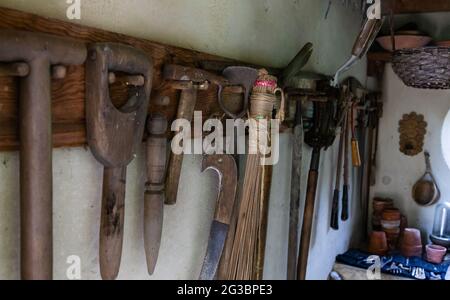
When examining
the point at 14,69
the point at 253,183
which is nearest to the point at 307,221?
the point at 253,183

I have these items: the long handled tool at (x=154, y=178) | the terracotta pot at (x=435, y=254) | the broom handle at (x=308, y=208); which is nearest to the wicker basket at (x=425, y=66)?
the broom handle at (x=308, y=208)

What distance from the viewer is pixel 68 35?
0.57 meters

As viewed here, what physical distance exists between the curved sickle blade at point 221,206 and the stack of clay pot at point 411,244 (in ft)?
5.55

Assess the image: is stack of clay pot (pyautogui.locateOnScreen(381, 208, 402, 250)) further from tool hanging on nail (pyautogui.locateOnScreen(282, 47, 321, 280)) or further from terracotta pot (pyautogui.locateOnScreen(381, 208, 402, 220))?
tool hanging on nail (pyautogui.locateOnScreen(282, 47, 321, 280))

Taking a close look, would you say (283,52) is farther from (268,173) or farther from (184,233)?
(184,233)

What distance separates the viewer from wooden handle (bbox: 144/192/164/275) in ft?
2.33

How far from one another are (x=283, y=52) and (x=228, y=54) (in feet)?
1.21

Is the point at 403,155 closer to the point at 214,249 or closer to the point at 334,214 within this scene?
the point at 334,214

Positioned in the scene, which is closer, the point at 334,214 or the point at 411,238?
the point at 334,214

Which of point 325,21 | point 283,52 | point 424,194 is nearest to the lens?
point 283,52

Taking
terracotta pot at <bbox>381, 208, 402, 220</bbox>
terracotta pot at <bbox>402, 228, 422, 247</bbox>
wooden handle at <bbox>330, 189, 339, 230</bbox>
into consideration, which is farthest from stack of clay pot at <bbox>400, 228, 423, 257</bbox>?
wooden handle at <bbox>330, 189, 339, 230</bbox>

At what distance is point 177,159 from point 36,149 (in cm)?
32

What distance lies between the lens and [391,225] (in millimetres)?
2352

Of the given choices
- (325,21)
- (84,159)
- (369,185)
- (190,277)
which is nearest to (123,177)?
(84,159)
